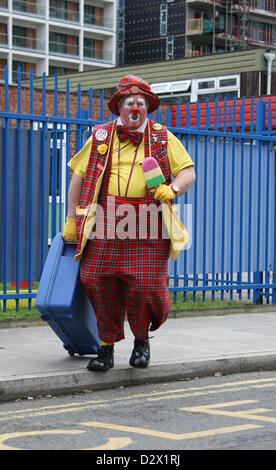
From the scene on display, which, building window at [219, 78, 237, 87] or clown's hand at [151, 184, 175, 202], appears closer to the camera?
clown's hand at [151, 184, 175, 202]

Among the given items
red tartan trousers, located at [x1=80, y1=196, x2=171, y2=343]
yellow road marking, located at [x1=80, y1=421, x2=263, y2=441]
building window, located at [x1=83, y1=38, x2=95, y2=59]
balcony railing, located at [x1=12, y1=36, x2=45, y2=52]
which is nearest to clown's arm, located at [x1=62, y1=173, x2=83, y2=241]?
red tartan trousers, located at [x1=80, y1=196, x2=171, y2=343]

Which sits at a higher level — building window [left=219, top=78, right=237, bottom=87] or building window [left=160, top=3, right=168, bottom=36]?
building window [left=160, top=3, right=168, bottom=36]

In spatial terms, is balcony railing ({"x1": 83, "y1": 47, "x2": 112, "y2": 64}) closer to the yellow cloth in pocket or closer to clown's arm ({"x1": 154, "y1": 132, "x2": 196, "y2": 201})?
clown's arm ({"x1": 154, "y1": 132, "x2": 196, "y2": 201})

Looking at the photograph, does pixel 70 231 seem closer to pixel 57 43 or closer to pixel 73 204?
pixel 73 204

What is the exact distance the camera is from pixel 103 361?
6.68m

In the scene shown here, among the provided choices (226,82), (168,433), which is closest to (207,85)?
(226,82)

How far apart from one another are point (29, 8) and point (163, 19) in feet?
33.9

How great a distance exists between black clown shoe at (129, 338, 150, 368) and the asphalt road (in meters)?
0.18

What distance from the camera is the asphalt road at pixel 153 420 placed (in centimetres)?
486

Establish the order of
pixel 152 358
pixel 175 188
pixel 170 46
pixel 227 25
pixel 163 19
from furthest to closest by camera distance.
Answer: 1. pixel 163 19
2. pixel 170 46
3. pixel 227 25
4. pixel 152 358
5. pixel 175 188

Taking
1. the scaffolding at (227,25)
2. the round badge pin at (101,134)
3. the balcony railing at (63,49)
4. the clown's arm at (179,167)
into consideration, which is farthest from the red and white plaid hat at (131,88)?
the balcony railing at (63,49)

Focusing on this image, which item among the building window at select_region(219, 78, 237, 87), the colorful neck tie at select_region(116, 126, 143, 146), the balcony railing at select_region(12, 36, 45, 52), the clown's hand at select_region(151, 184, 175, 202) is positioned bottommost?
the clown's hand at select_region(151, 184, 175, 202)

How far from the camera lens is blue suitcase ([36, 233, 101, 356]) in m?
6.60
